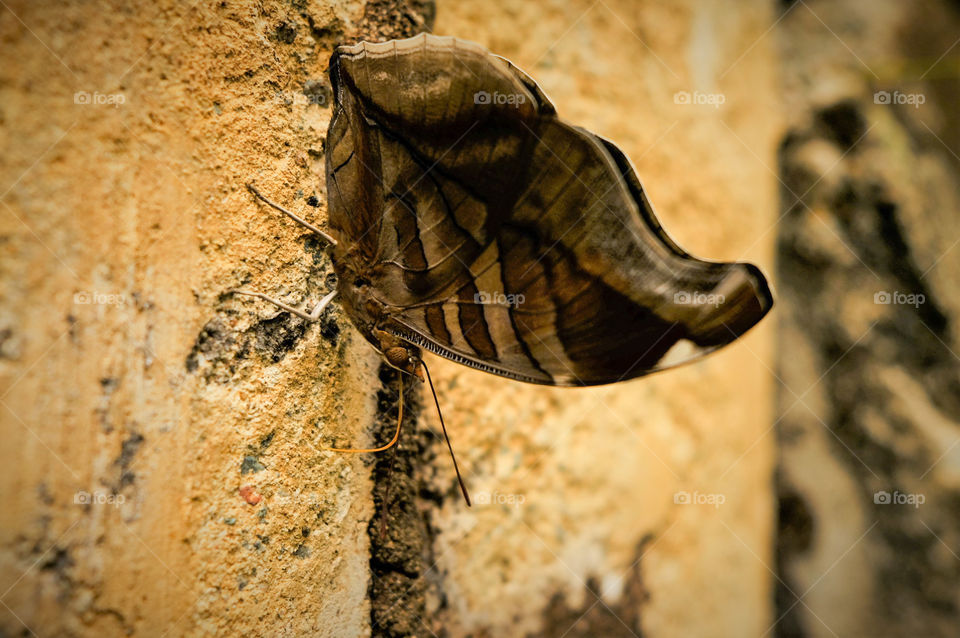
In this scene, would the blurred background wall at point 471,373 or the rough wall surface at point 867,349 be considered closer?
the blurred background wall at point 471,373

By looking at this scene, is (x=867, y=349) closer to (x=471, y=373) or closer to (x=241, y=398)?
(x=471, y=373)

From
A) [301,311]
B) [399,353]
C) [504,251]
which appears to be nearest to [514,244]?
[504,251]

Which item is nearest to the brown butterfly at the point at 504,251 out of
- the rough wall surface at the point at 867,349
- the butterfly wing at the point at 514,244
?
the butterfly wing at the point at 514,244

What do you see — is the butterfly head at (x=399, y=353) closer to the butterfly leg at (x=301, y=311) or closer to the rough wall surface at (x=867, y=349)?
the butterfly leg at (x=301, y=311)

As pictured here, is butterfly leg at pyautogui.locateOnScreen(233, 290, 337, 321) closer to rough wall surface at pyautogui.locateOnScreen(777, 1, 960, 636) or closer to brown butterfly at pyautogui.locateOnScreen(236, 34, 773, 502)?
brown butterfly at pyautogui.locateOnScreen(236, 34, 773, 502)

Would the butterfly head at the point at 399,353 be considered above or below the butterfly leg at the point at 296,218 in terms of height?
below

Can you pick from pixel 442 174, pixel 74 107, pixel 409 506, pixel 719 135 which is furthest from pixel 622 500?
pixel 74 107
